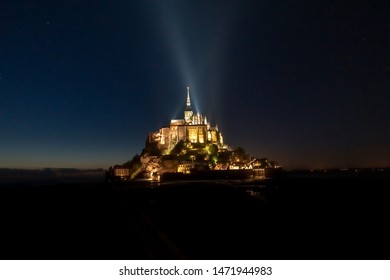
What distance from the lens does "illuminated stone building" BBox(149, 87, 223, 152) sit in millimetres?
145250

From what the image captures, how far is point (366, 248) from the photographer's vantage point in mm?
10805

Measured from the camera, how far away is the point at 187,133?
5709 inches

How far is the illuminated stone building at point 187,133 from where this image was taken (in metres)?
145

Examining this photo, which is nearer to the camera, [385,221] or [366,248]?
[366,248]

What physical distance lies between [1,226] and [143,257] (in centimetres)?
1272

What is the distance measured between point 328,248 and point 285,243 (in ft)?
4.46

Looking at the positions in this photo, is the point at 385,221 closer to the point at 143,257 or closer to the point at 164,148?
the point at 143,257

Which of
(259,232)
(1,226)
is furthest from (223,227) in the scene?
(1,226)

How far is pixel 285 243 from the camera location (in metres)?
11.6

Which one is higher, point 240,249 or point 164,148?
point 164,148
